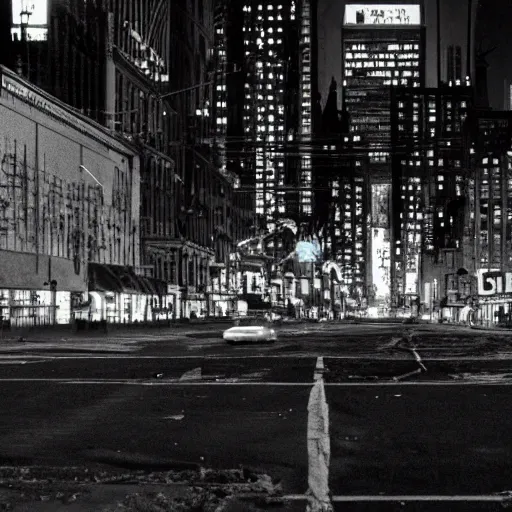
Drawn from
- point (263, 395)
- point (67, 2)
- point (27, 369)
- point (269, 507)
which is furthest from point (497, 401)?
point (67, 2)

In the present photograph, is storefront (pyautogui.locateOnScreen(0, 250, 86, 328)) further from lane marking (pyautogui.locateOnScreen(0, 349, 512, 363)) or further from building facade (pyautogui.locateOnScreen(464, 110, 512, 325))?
building facade (pyautogui.locateOnScreen(464, 110, 512, 325))

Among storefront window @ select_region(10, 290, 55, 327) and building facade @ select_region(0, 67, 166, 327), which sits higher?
building facade @ select_region(0, 67, 166, 327)

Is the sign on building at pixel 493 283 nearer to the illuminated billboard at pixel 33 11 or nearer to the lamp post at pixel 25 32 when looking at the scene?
the illuminated billboard at pixel 33 11

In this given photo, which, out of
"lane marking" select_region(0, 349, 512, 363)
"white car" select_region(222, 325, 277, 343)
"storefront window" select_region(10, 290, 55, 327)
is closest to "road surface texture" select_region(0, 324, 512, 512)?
"lane marking" select_region(0, 349, 512, 363)

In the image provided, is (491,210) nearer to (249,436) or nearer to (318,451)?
(249,436)

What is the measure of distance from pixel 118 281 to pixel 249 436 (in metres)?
61.0

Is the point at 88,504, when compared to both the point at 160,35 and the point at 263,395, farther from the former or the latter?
the point at 160,35

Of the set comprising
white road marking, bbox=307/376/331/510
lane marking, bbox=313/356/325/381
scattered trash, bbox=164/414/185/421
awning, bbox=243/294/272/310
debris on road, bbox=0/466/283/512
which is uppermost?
debris on road, bbox=0/466/283/512

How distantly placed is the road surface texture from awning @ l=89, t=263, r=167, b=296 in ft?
149

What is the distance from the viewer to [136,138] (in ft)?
273

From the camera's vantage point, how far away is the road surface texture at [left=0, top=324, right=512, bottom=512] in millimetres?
7895

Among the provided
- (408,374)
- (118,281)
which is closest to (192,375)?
(408,374)

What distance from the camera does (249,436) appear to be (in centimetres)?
1146

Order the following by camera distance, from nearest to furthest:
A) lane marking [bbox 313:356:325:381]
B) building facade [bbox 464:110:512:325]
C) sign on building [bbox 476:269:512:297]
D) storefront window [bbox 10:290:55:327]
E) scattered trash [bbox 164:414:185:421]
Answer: scattered trash [bbox 164:414:185:421], lane marking [bbox 313:356:325:381], storefront window [bbox 10:290:55:327], sign on building [bbox 476:269:512:297], building facade [bbox 464:110:512:325]
